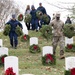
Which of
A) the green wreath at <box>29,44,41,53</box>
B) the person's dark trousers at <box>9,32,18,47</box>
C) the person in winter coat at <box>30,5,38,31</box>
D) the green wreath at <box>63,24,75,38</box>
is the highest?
the person in winter coat at <box>30,5,38,31</box>

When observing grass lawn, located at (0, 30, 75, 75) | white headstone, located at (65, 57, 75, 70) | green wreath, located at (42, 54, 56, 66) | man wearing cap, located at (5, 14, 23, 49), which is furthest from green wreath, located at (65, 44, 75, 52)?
white headstone, located at (65, 57, 75, 70)

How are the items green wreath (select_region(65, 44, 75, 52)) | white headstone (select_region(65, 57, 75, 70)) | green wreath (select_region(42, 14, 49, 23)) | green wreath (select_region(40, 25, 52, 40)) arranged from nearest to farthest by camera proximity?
1. white headstone (select_region(65, 57, 75, 70))
2. green wreath (select_region(40, 25, 52, 40))
3. green wreath (select_region(65, 44, 75, 52))
4. green wreath (select_region(42, 14, 49, 23))

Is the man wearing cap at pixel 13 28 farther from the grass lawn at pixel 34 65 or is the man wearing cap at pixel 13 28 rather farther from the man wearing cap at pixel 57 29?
the man wearing cap at pixel 57 29

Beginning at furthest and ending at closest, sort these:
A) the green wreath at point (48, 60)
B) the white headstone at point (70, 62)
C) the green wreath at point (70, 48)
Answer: the green wreath at point (70, 48) → the green wreath at point (48, 60) → the white headstone at point (70, 62)

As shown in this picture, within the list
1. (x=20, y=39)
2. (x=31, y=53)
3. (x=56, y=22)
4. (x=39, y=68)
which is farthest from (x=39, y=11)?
(x=39, y=68)

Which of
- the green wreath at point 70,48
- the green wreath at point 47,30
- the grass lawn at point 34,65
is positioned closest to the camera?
the grass lawn at point 34,65

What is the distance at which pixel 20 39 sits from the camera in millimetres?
24594

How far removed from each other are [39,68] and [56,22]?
2574mm

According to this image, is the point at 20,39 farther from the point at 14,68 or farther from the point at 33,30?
the point at 14,68

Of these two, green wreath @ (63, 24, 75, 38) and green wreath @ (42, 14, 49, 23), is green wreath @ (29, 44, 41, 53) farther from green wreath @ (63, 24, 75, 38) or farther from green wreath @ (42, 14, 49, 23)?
green wreath @ (42, 14, 49, 23)

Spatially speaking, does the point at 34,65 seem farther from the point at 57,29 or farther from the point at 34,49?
the point at 34,49

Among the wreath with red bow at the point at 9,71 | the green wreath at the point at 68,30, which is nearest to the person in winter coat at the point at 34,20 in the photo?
the green wreath at the point at 68,30

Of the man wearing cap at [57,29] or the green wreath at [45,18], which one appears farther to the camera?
the green wreath at [45,18]

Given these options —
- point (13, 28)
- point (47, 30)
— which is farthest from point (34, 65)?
point (13, 28)
